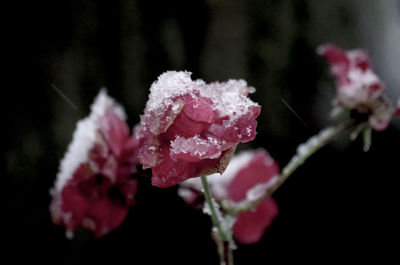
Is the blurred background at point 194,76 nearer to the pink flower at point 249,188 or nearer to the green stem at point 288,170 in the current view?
the pink flower at point 249,188

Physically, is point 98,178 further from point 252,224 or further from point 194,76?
point 194,76

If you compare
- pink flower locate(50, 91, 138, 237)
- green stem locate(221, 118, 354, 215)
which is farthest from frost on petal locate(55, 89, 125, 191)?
green stem locate(221, 118, 354, 215)

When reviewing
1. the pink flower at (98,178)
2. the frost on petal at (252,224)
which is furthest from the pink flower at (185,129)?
the frost on petal at (252,224)

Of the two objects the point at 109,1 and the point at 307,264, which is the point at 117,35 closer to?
the point at 109,1

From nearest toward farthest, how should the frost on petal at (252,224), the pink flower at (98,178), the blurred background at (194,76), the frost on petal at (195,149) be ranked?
the frost on petal at (195,149) < the pink flower at (98,178) < the frost on petal at (252,224) < the blurred background at (194,76)

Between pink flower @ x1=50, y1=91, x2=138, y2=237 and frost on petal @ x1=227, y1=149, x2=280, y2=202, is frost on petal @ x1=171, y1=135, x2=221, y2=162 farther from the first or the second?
frost on petal @ x1=227, y1=149, x2=280, y2=202

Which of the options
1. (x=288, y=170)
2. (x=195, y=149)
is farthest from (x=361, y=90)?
(x=195, y=149)
